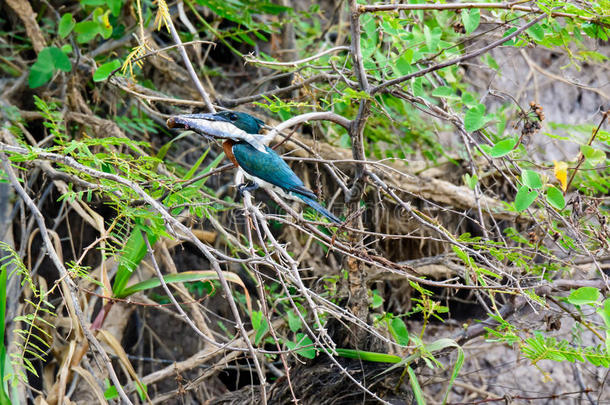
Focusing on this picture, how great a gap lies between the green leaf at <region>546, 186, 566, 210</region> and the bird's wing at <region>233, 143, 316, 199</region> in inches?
31.6

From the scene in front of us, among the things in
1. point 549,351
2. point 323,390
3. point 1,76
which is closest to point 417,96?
point 549,351

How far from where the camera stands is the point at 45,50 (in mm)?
2939

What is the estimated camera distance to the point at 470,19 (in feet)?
7.39

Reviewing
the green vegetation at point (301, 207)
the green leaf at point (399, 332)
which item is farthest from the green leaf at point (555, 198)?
the green leaf at point (399, 332)

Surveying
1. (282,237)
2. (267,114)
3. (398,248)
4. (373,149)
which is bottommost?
(398,248)

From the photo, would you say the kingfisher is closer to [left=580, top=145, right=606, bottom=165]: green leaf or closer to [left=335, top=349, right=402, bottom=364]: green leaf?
[left=335, top=349, right=402, bottom=364]: green leaf

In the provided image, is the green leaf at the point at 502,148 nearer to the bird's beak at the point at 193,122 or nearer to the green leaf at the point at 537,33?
the green leaf at the point at 537,33

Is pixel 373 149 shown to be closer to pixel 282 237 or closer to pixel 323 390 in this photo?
pixel 282 237

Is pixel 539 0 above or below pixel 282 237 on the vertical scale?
above

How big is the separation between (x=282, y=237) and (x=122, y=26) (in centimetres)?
139

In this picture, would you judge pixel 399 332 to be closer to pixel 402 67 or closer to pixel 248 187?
pixel 248 187

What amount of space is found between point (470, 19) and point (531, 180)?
0.63 m

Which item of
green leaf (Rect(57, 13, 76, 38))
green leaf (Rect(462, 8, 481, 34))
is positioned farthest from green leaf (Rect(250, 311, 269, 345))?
green leaf (Rect(57, 13, 76, 38))

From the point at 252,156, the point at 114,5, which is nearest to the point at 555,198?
the point at 252,156
